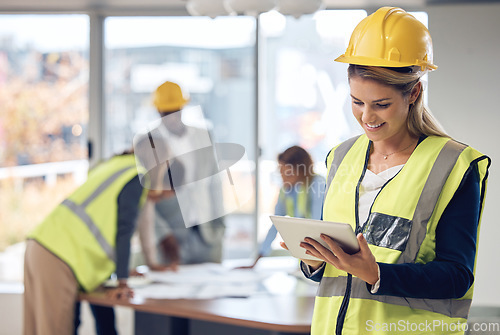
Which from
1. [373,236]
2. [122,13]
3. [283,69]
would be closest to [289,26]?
[283,69]

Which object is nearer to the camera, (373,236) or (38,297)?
(373,236)

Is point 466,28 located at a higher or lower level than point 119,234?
higher

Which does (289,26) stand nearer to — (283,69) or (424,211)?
(283,69)

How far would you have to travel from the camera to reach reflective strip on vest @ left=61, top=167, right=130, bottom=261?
2.35 metres

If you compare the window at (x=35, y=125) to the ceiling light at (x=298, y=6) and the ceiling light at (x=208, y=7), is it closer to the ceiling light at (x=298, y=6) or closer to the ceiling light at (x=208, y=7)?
the ceiling light at (x=208, y=7)

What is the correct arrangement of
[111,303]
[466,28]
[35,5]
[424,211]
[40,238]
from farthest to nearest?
[35,5] < [466,28] < [40,238] < [111,303] < [424,211]

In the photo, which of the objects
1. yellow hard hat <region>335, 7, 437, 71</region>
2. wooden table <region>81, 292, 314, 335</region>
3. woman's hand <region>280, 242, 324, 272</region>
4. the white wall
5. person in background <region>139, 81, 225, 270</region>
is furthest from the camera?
the white wall

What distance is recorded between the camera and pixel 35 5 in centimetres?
365

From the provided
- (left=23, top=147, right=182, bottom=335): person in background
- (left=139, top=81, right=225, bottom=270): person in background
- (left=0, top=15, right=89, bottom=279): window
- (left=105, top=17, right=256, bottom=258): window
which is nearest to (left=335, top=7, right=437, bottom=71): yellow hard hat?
(left=139, top=81, right=225, bottom=270): person in background

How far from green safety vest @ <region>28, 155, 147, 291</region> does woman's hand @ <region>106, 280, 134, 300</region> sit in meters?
0.11

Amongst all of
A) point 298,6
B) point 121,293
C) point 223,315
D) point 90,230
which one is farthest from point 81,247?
point 298,6

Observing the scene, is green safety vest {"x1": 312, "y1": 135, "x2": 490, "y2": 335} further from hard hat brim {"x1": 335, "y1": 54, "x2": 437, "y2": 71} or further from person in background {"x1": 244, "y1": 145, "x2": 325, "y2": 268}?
person in background {"x1": 244, "y1": 145, "x2": 325, "y2": 268}

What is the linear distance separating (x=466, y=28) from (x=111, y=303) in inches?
88.9

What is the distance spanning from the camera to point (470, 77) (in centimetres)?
281
